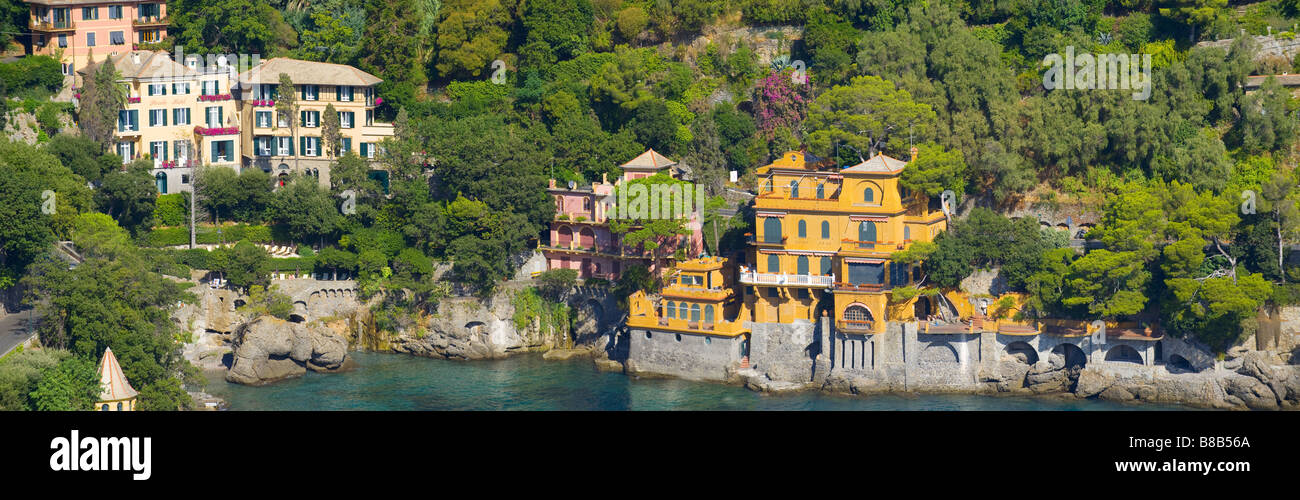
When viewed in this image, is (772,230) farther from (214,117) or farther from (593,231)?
(214,117)

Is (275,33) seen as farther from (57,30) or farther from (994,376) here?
(994,376)

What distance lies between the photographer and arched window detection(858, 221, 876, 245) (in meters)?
75.5

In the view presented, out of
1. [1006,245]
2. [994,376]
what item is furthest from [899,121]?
[994,376]

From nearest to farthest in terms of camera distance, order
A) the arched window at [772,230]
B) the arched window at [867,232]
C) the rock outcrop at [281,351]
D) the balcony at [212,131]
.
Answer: the arched window at [867,232] → the arched window at [772,230] → the rock outcrop at [281,351] → the balcony at [212,131]

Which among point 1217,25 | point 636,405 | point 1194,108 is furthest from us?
point 1217,25

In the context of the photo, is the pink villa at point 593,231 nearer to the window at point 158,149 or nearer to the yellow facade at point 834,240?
the yellow facade at point 834,240

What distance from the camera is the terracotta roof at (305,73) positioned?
298 ft

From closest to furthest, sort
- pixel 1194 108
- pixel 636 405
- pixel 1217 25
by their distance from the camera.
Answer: pixel 636 405 → pixel 1194 108 → pixel 1217 25

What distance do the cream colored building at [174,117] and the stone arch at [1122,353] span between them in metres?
45.9

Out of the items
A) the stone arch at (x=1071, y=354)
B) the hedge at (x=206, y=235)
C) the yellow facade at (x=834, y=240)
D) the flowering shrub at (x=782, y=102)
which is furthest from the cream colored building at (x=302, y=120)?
the stone arch at (x=1071, y=354)

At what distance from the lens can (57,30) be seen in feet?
311

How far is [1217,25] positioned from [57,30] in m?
62.1

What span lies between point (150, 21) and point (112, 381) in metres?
38.2

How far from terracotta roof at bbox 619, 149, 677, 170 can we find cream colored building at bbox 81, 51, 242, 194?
22.3 meters
